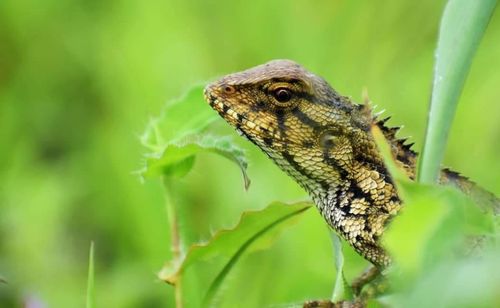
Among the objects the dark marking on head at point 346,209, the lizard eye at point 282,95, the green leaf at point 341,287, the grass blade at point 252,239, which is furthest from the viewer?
the lizard eye at point 282,95

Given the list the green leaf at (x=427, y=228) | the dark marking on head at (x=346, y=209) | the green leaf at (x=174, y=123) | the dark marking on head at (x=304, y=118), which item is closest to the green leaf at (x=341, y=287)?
the dark marking on head at (x=346, y=209)

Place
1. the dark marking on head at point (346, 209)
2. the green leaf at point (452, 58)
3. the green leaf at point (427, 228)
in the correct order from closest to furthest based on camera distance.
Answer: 1. the green leaf at point (427, 228)
2. the green leaf at point (452, 58)
3. the dark marking on head at point (346, 209)

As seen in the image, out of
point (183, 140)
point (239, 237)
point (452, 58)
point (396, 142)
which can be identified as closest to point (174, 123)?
point (183, 140)

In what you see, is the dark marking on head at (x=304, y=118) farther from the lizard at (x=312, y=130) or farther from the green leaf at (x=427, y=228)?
the green leaf at (x=427, y=228)

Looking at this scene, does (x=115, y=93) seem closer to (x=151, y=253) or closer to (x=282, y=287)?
(x=151, y=253)

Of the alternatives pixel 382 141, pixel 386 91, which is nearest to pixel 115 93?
pixel 386 91

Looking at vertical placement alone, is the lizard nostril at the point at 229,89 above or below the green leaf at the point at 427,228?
above

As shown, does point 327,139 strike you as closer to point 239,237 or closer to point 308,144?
point 308,144
